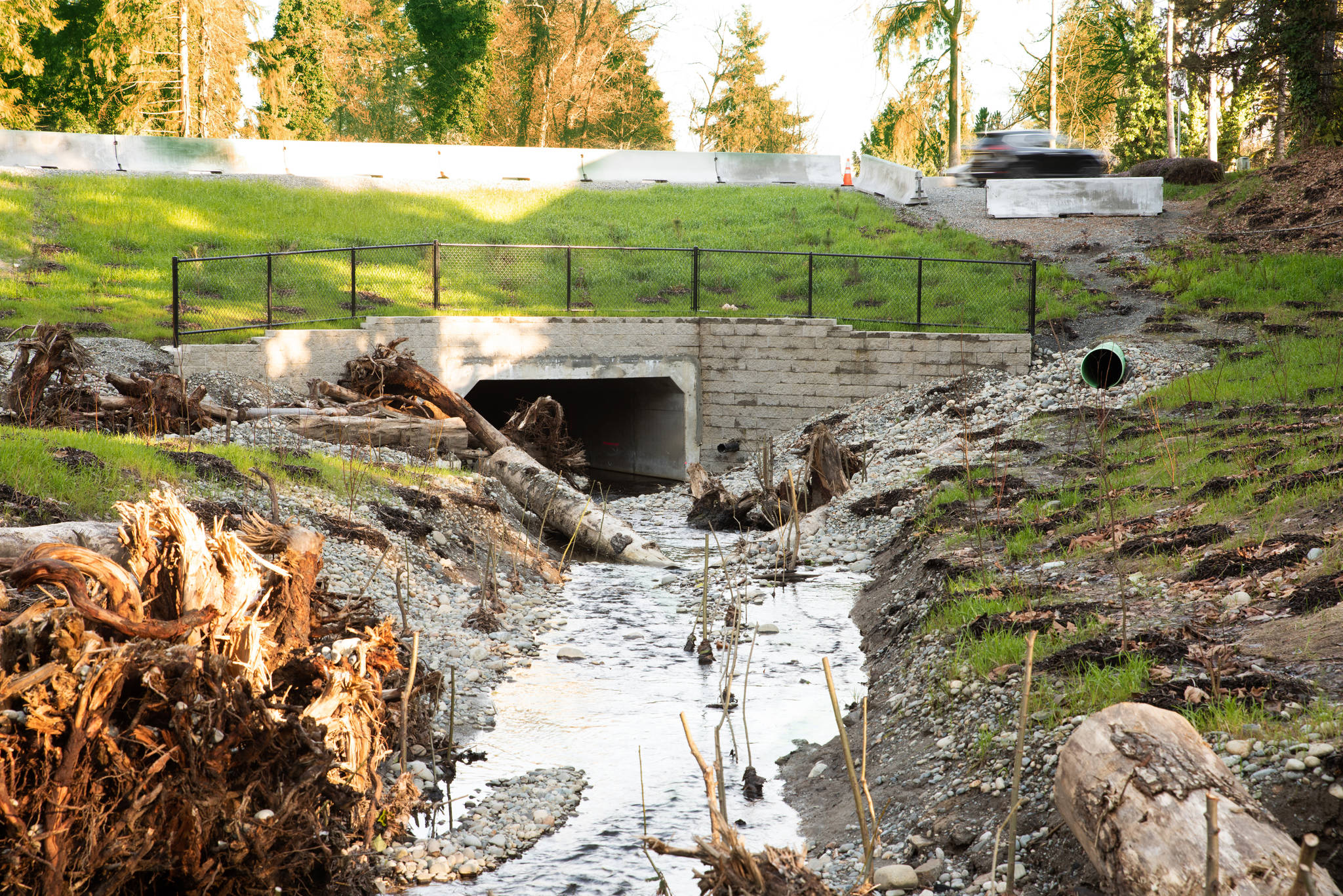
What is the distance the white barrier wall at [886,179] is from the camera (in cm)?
2761

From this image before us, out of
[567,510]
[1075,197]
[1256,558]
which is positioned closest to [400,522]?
[567,510]

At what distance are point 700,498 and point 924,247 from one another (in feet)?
38.5

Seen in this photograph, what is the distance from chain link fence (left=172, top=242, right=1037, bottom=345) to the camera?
17.9 meters

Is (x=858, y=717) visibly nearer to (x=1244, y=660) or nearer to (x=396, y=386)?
(x=1244, y=660)

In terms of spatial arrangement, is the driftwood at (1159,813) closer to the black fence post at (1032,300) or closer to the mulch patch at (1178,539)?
the mulch patch at (1178,539)

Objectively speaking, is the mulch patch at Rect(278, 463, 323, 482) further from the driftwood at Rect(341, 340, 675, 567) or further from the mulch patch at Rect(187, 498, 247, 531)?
the driftwood at Rect(341, 340, 675, 567)

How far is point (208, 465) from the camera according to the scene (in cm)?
920

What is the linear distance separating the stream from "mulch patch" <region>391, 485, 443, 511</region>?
175 cm

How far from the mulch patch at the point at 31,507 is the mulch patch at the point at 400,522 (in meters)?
3.13

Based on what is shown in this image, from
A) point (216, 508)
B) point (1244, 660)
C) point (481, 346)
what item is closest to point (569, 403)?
point (481, 346)

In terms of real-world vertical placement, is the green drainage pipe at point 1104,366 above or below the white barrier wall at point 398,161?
below

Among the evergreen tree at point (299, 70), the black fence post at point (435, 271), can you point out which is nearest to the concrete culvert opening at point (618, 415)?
the black fence post at point (435, 271)

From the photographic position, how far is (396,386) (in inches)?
601

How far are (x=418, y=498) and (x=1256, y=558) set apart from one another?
306 inches
